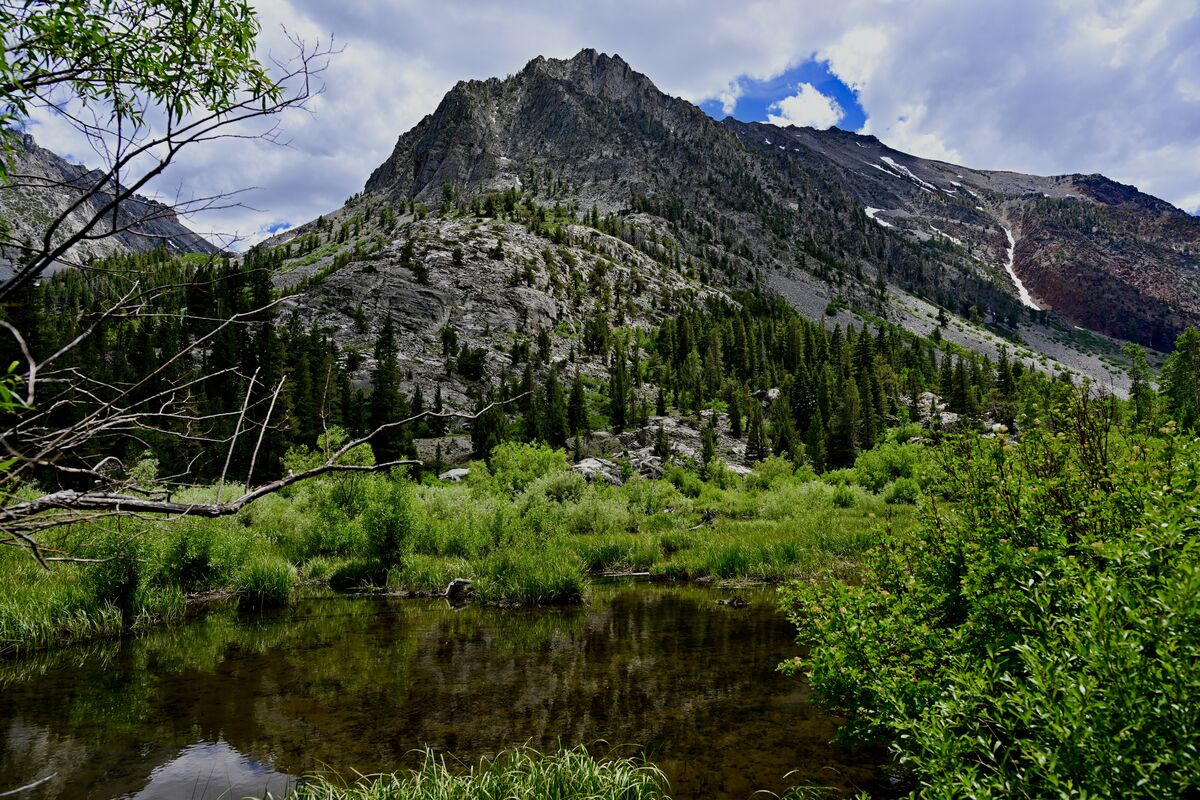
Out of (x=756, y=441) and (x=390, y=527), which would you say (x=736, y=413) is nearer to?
(x=756, y=441)

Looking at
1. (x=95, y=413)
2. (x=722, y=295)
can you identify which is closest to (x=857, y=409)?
(x=722, y=295)

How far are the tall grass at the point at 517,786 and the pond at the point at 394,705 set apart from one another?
0.83 m

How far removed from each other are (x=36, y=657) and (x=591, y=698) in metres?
12.1

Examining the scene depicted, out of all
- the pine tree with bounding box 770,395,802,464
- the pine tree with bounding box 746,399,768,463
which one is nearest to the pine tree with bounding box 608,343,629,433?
the pine tree with bounding box 746,399,768,463

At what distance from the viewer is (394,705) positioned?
1030 cm

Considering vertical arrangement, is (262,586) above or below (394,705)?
below

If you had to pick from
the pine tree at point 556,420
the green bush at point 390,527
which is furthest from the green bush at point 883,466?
the pine tree at point 556,420

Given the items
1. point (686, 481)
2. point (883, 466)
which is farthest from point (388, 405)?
point (883, 466)

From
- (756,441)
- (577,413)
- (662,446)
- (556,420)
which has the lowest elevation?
(662,446)

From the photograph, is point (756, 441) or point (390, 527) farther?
point (756, 441)

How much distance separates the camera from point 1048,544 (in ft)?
17.2

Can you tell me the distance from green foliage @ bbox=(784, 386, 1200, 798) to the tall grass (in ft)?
8.44

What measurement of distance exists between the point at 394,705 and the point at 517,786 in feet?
14.6

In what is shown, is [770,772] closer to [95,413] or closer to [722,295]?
[95,413]
